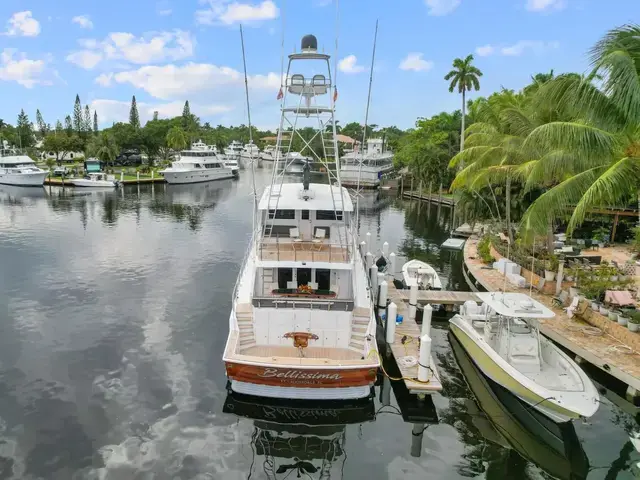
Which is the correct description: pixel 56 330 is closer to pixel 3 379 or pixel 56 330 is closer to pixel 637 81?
pixel 3 379

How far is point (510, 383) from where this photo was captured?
12.7 metres

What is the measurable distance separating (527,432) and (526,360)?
6.58 feet

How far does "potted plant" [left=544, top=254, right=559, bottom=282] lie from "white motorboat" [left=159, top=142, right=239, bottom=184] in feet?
196

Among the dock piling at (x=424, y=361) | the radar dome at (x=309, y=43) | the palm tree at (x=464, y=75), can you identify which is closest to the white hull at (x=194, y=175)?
the palm tree at (x=464, y=75)

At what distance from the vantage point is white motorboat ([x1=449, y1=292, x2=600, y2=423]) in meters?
11.6

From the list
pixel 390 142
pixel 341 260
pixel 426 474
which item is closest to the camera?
pixel 426 474

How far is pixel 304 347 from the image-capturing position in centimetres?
1339

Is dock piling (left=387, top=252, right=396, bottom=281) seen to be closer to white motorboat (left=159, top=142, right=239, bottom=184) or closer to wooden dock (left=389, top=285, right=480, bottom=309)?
wooden dock (left=389, top=285, right=480, bottom=309)

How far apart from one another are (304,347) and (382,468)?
12.6 ft

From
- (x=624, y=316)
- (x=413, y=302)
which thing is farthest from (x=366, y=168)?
(x=624, y=316)

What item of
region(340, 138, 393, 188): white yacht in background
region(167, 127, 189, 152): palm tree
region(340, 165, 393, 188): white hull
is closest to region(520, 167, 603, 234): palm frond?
region(340, 138, 393, 188): white yacht in background

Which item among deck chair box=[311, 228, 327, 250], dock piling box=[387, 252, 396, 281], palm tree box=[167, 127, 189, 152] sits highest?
palm tree box=[167, 127, 189, 152]

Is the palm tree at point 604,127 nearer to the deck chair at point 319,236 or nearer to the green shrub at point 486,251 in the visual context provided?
the deck chair at point 319,236

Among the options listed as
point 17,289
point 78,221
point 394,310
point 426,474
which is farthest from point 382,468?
point 78,221
